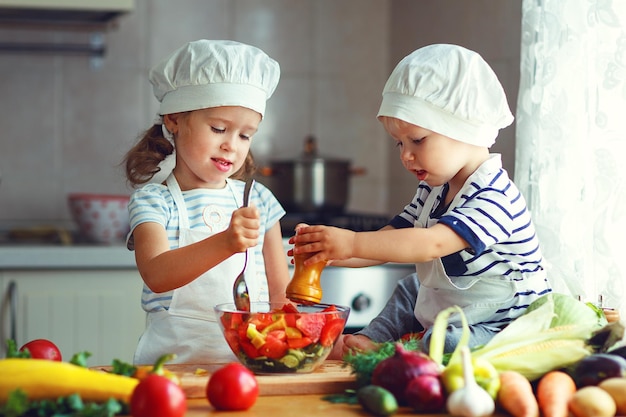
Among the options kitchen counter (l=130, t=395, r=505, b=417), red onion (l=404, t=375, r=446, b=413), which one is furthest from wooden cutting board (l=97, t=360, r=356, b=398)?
red onion (l=404, t=375, r=446, b=413)

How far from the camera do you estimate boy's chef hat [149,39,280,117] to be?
58.3 inches

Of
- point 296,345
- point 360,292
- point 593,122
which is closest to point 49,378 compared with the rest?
point 296,345

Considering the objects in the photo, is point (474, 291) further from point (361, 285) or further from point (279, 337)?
point (361, 285)

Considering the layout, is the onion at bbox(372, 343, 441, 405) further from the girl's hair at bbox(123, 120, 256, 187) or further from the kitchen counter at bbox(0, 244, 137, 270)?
the kitchen counter at bbox(0, 244, 137, 270)

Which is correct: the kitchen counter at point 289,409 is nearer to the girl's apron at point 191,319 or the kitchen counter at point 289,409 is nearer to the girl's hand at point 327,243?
the girl's hand at point 327,243

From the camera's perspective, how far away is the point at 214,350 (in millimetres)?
1471

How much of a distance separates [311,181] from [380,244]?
1612 mm

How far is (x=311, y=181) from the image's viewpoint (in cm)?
287

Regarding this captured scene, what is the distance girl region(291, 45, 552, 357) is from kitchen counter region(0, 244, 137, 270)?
4.00ft

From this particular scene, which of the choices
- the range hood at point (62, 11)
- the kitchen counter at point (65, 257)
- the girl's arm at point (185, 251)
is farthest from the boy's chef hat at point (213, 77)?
the range hood at point (62, 11)

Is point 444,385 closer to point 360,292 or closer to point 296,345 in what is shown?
point 296,345

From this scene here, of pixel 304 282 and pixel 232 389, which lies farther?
pixel 304 282

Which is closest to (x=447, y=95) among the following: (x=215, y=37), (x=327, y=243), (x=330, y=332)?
(x=327, y=243)

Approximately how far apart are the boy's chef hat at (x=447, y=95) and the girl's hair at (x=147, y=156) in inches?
15.1
